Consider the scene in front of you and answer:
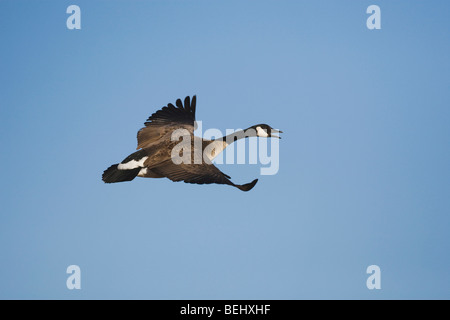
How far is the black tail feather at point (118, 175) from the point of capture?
12.3 metres

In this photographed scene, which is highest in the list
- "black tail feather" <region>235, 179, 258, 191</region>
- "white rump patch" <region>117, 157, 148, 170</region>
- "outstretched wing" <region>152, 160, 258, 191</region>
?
"white rump patch" <region>117, 157, 148, 170</region>

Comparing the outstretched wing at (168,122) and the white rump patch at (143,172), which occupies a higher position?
the outstretched wing at (168,122)

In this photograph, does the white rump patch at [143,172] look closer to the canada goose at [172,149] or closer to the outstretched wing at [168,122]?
the canada goose at [172,149]

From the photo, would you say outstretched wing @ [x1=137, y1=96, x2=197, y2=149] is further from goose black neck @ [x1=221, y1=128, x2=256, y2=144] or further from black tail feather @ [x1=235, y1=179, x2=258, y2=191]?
black tail feather @ [x1=235, y1=179, x2=258, y2=191]

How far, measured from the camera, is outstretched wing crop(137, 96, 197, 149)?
1336 centimetres

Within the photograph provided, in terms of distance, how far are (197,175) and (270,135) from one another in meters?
3.54

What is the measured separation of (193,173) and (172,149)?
1153 millimetres

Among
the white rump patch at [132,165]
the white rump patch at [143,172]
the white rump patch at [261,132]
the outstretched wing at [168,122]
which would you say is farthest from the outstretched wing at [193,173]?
the white rump patch at [261,132]

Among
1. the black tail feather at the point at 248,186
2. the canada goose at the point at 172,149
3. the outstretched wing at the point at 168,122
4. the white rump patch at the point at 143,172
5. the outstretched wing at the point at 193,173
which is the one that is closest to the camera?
the black tail feather at the point at 248,186

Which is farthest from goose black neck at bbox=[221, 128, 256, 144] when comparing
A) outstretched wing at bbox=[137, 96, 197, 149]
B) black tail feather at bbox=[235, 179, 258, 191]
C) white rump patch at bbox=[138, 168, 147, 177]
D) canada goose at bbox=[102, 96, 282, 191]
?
black tail feather at bbox=[235, 179, 258, 191]

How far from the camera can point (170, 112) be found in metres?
13.7

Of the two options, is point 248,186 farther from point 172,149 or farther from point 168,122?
point 168,122
